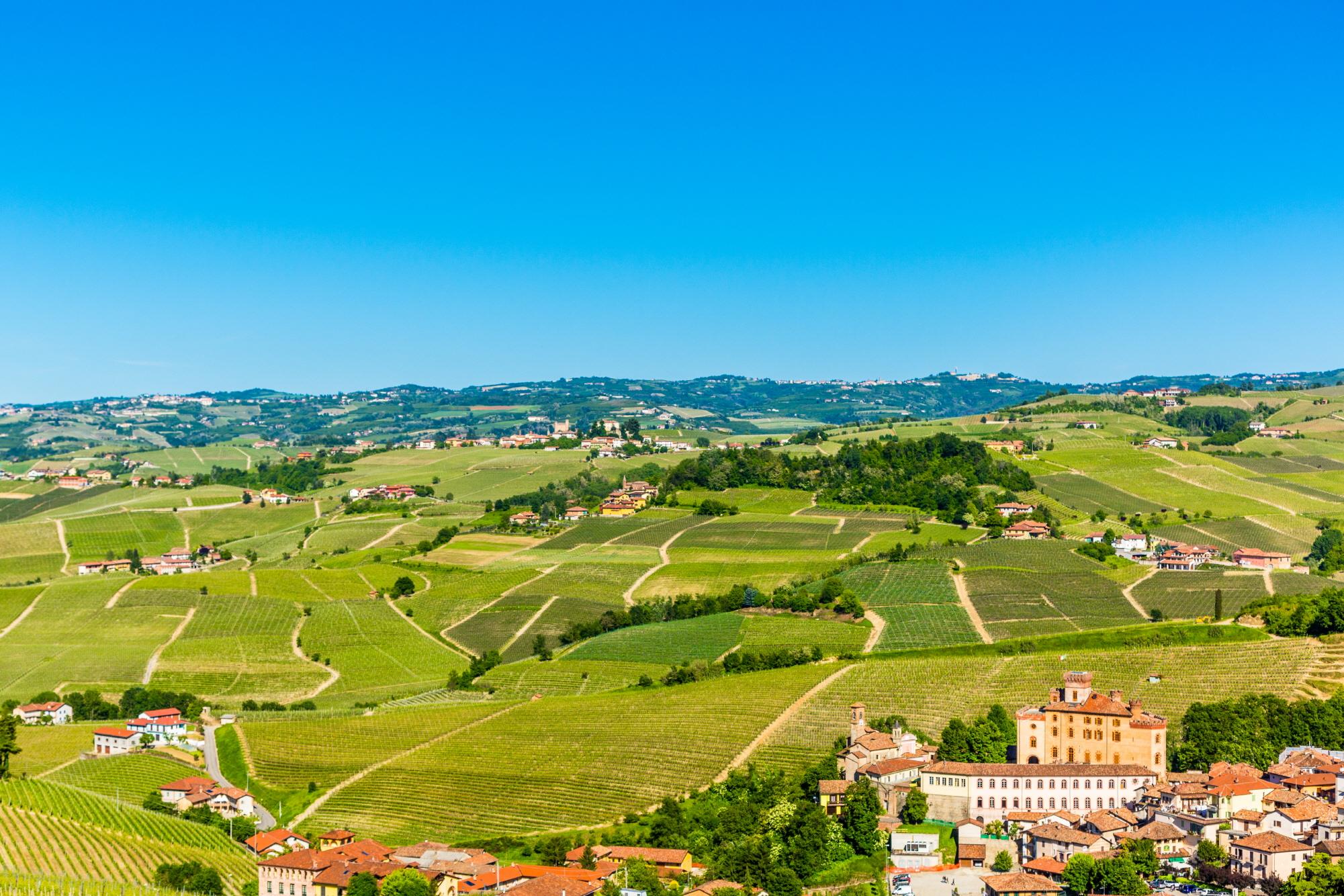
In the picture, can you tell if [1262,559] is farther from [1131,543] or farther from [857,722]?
[857,722]

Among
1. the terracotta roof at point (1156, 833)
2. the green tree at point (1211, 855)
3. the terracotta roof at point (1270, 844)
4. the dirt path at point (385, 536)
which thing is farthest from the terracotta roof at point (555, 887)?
the dirt path at point (385, 536)

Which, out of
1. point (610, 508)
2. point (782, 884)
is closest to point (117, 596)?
point (610, 508)

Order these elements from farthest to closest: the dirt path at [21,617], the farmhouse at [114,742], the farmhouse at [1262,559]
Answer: the dirt path at [21,617] → the farmhouse at [1262,559] → the farmhouse at [114,742]

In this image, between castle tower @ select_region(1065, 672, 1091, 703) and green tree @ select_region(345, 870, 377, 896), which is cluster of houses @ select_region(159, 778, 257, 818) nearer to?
green tree @ select_region(345, 870, 377, 896)

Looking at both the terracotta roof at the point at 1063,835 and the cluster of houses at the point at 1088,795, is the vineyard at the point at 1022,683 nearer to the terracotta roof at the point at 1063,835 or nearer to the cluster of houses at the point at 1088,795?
the cluster of houses at the point at 1088,795

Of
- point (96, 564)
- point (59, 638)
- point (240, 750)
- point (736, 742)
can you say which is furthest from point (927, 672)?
point (96, 564)

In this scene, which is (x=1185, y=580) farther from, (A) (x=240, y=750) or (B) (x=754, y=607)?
(A) (x=240, y=750)

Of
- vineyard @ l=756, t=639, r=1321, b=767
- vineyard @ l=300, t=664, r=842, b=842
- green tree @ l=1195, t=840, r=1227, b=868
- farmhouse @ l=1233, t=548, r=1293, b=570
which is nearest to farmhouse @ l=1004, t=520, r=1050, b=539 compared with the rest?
farmhouse @ l=1233, t=548, r=1293, b=570
